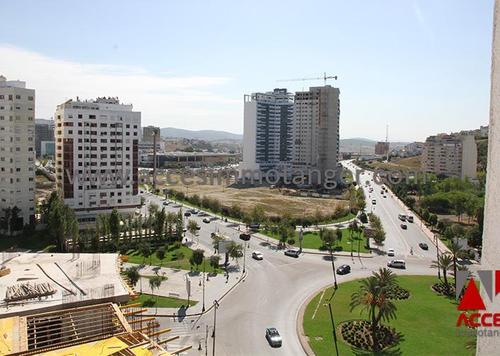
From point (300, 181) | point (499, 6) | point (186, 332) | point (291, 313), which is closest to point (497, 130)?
point (499, 6)

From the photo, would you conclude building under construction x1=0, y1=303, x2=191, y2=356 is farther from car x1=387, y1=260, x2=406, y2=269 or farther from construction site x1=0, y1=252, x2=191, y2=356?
car x1=387, y1=260, x2=406, y2=269

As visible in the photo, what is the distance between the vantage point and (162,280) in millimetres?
25750

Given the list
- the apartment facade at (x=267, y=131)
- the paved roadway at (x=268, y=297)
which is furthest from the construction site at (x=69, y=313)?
the apartment facade at (x=267, y=131)

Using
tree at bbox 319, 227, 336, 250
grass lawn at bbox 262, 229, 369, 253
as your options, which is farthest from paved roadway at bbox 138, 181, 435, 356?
grass lawn at bbox 262, 229, 369, 253

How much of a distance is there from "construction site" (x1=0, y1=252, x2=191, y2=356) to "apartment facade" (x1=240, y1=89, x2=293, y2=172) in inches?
2742

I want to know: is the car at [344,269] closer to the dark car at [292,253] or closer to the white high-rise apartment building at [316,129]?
the dark car at [292,253]

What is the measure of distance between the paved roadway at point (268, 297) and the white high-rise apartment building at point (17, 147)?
1509cm

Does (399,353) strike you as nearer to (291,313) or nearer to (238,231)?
(291,313)

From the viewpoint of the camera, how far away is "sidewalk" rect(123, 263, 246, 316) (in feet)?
73.5

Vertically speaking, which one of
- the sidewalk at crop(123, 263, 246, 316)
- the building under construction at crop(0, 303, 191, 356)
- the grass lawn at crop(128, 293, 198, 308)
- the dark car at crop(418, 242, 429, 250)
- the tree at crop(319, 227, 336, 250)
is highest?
the building under construction at crop(0, 303, 191, 356)

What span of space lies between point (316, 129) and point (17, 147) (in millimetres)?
56348

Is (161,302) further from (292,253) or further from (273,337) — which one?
(292,253)

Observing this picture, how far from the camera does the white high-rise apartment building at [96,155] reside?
39.8m

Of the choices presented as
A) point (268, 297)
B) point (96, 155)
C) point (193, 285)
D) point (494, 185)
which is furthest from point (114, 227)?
point (494, 185)
